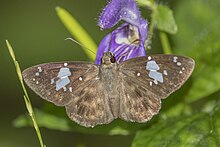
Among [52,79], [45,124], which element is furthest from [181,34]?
[52,79]

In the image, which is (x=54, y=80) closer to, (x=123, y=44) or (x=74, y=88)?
(x=74, y=88)

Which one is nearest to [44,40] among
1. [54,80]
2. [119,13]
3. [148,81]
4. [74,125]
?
[74,125]

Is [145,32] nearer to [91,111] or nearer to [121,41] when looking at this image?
[121,41]

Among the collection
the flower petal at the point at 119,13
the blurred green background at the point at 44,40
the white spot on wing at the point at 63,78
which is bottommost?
the blurred green background at the point at 44,40

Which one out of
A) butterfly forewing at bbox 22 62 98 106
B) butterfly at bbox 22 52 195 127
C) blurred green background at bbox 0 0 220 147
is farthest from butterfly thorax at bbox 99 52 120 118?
blurred green background at bbox 0 0 220 147

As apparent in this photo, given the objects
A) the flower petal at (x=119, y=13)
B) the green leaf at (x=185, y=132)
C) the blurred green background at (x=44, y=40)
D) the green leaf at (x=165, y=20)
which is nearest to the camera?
the green leaf at (x=185, y=132)

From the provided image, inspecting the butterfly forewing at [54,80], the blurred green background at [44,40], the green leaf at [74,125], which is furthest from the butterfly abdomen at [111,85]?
the blurred green background at [44,40]

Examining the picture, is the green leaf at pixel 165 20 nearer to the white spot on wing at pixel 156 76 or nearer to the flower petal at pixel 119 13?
the flower petal at pixel 119 13
